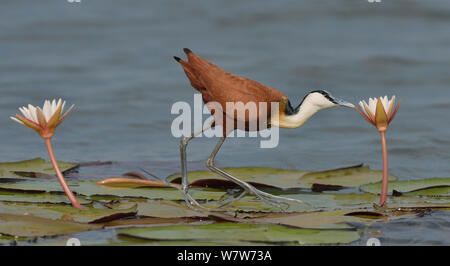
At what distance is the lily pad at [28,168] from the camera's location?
21.3 feet

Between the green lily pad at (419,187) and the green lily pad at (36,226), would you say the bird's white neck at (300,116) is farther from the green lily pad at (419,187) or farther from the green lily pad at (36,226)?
the green lily pad at (36,226)

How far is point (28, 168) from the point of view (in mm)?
6742

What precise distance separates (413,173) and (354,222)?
2.85 metres

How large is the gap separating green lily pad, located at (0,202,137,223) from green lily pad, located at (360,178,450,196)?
2101mm

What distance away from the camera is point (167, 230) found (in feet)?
15.5

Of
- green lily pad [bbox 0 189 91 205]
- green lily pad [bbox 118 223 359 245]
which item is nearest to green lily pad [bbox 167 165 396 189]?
green lily pad [bbox 0 189 91 205]

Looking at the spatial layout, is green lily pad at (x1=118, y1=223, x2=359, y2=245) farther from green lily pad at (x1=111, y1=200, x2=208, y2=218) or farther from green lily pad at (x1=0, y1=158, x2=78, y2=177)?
green lily pad at (x1=0, y1=158, x2=78, y2=177)

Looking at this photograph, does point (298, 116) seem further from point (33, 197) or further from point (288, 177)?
point (33, 197)

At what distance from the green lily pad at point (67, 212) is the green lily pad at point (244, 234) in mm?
322

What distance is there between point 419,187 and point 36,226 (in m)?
3.04

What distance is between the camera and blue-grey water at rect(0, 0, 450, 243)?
8.64 meters

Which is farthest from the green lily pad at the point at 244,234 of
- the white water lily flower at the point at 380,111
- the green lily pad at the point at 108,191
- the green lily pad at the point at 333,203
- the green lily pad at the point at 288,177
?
the green lily pad at the point at 288,177

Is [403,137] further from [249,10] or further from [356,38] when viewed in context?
[249,10]

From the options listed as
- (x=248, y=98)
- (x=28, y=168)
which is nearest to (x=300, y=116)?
(x=248, y=98)
